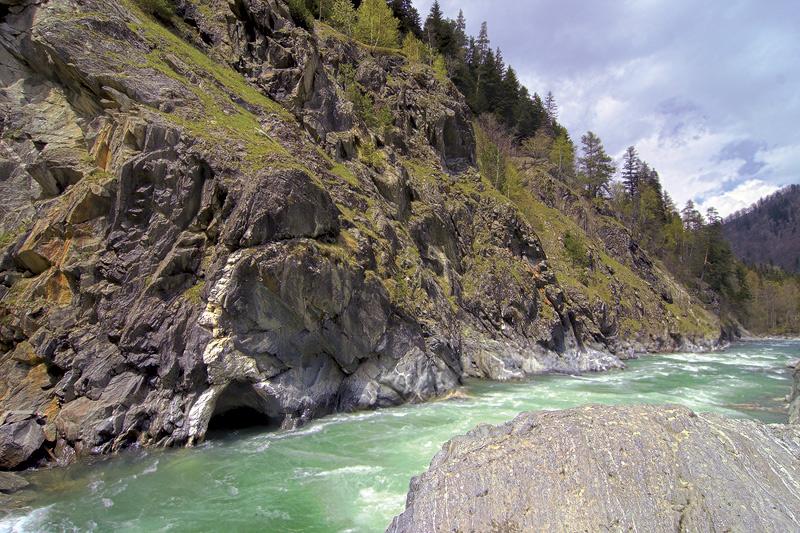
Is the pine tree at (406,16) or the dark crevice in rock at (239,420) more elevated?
the pine tree at (406,16)

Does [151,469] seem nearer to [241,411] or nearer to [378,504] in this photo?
[241,411]

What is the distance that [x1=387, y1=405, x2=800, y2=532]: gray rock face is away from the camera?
189 inches

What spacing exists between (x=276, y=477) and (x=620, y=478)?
7505 mm

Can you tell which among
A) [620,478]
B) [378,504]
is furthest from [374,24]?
[620,478]

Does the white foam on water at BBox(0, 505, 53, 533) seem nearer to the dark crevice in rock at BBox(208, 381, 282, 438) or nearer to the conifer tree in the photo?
the dark crevice in rock at BBox(208, 381, 282, 438)

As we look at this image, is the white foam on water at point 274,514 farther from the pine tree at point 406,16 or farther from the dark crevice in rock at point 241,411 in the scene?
the pine tree at point 406,16

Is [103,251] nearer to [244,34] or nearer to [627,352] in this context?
[244,34]

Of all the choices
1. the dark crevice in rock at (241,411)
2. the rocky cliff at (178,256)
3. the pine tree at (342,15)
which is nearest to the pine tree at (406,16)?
the pine tree at (342,15)

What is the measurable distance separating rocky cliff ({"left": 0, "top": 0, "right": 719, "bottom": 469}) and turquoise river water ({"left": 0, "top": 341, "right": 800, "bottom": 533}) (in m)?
1.20

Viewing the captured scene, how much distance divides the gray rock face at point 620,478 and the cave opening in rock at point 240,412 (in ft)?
28.3

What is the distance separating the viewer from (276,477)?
31.0 feet

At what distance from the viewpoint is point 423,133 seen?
34688 millimetres

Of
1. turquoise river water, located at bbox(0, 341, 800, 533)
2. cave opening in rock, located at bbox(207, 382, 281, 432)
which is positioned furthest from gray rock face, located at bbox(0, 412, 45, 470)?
cave opening in rock, located at bbox(207, 382, 281, 432)

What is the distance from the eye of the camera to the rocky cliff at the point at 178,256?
1200 centimetres
